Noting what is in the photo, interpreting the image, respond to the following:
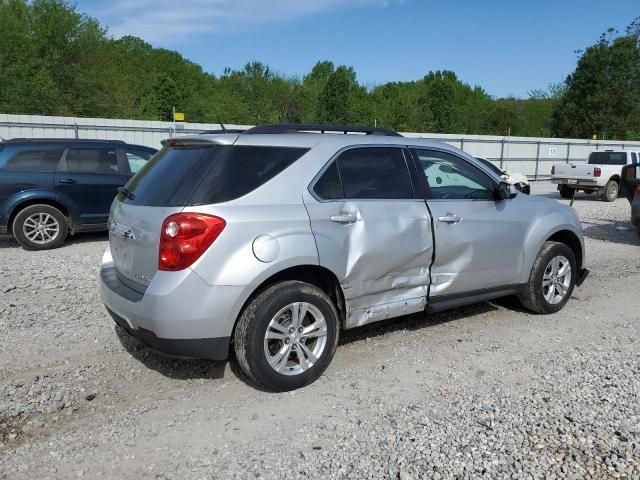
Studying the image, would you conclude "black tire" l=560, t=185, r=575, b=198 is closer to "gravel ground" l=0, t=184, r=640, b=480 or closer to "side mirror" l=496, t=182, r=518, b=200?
"gravel ground" l=0, t=184, r=640, b=480

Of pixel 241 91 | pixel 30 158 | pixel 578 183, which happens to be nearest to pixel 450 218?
pixel 30 158

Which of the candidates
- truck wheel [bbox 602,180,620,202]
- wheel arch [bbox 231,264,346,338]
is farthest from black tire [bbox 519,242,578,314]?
truck wheel [bbox 602,180,620,202]

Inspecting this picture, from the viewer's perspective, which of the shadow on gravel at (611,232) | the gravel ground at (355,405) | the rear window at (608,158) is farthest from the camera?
the rear window at (608,158)

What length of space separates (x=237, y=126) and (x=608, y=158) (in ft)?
42.4

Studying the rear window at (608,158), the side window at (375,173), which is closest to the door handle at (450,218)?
the side window at (375,173)

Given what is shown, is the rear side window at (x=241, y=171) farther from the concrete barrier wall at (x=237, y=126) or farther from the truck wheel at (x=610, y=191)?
the truck wheel at (x=610, y=191)

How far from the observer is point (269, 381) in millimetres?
3564

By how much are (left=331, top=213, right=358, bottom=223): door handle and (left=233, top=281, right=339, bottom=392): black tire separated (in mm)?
487

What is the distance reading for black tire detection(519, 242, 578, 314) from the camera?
203 inches

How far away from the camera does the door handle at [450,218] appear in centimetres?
438

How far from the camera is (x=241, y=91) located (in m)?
69.1

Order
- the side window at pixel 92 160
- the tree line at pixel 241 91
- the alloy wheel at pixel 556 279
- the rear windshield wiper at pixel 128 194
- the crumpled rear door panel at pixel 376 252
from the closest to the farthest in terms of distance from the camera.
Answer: the crumpled rear door panel at pixel 376 252 → the rear windshield wiper at pixel 128 194 → the alloy wheel at pixel 556 279 → the side window at pixel 92 160 → the tree line at pixel 241 91

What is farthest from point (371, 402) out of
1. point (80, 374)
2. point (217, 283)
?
point (80, 374)

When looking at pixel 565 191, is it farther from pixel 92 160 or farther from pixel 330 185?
pixel 330 185
